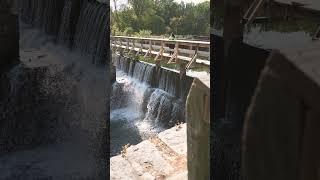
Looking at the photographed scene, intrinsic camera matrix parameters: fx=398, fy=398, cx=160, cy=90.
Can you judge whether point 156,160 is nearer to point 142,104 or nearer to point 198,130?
point 198,130

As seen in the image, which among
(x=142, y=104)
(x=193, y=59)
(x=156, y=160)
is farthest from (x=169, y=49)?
(x=156, y=160)

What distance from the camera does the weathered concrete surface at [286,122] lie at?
0.63m

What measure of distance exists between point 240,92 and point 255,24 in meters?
0.45

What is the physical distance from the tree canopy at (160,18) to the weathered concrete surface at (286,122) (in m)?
16.1

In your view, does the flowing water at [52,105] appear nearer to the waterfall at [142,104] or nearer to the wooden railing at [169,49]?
the waterfall at [142,104]

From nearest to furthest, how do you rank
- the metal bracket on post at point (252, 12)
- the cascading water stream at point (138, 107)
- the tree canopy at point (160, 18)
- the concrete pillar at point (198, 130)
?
1. the metal bracket on post at point (252, 12)
2. the concrete pillar at point (198, 130)
3. the cascading water stream at point (138, 107)
4. the tree canopy at point (160, 18)

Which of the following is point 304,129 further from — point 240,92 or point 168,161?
point 168,161

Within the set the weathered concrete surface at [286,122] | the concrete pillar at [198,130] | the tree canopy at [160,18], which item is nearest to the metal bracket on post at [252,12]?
the concrete pillar at [198,130]

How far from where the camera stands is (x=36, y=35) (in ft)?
7.75

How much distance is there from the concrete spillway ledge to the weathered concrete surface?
12.6 feet

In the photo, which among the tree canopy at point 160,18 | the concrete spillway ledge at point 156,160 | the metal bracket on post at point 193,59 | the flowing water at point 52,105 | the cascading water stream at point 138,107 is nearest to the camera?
the flowing water at point 52,105

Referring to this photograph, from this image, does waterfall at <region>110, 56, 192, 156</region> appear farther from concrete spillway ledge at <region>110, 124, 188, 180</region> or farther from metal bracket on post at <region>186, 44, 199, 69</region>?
concrete spillway ledge at <region>110, 124, 188, 180</region>

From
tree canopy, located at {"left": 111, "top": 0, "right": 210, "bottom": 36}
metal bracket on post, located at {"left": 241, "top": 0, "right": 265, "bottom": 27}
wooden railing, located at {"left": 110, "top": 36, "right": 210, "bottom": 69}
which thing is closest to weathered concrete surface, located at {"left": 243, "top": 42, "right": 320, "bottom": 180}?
metal bracket on post, located at {"left": 241, "top": 0, "right": 265, "bottom": 27}

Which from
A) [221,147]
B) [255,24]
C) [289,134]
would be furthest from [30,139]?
[289,134]
